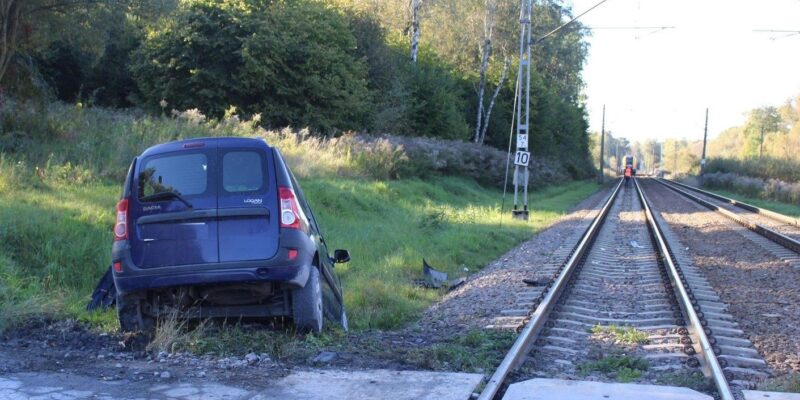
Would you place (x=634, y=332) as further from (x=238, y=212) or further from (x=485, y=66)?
(x=485, y=66)

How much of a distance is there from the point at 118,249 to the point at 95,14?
44.1 ft

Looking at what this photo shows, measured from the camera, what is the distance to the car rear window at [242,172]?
6957 millimetres

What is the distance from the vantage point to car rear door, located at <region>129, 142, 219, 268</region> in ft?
22.3

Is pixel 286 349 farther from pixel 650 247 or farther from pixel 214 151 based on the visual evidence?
pixel 650 247

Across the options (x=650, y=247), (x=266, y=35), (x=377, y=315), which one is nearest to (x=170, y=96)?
(x=266, y=35)

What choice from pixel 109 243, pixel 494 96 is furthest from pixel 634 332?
pixel 494 96

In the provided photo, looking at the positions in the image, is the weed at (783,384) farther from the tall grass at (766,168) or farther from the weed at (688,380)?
the tall grass at (766,168)

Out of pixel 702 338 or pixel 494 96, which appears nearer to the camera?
pixel 702 338

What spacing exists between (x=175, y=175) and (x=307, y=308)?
172 centimetres

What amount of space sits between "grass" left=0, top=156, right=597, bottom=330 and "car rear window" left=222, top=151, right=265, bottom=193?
210 cm

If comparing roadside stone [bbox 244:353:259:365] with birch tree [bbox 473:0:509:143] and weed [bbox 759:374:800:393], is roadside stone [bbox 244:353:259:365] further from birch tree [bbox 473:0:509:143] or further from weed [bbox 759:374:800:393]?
birch tree [bbox 473:0:509:143]

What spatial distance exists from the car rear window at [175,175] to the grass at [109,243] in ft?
5.51

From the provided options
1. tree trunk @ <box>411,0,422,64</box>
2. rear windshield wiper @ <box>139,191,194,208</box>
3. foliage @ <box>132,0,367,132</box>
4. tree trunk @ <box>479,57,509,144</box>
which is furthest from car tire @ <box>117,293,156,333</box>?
tree trunk @ <box>479,57,509,144</box>

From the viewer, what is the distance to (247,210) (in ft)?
22.3
